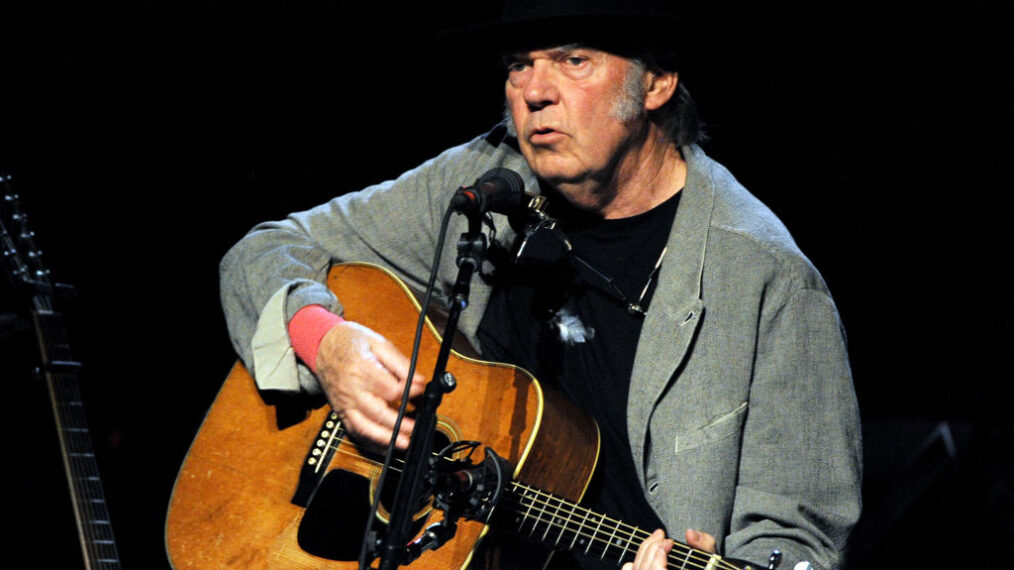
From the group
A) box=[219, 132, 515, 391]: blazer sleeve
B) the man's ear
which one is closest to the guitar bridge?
box=[219, 132, 515, 391]: blazer sleeve

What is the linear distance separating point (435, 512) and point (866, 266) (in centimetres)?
180

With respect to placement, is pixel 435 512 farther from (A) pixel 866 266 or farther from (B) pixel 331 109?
(B) pixel 331 109

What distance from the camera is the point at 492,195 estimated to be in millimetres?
2037

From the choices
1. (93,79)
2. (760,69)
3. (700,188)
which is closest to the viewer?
(700,188)

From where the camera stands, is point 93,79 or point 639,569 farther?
point 93,79

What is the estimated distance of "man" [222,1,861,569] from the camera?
2350 millimetres

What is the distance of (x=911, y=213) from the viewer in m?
3.06

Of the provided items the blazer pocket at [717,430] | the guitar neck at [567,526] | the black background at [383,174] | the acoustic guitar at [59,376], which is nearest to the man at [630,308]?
the blazer pocket at [717,430]

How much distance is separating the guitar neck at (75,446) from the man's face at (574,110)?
63.3 inches

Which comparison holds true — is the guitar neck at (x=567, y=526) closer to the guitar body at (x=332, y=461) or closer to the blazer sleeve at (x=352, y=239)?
the guitar body at (x=332, y=461)

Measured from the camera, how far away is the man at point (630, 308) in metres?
2.35

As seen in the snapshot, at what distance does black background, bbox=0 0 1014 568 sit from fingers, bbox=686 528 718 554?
597mm

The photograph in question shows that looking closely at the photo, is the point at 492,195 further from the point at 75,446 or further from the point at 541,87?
the point at 75,446

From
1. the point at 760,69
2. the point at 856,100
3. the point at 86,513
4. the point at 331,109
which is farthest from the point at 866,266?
the point at 86,513
